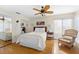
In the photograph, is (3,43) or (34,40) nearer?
(3,43)

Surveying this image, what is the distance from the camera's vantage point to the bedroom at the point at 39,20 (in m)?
1.50

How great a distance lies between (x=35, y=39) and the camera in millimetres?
1597

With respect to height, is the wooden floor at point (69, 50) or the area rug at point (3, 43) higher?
the area rug at point (3, 43)

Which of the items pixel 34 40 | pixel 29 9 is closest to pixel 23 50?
pixel 34 40

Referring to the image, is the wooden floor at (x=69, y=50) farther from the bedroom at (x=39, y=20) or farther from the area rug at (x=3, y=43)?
the area rug at (x=3, y=43)

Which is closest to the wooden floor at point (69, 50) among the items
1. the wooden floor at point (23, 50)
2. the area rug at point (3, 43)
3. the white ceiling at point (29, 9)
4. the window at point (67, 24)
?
the wooden floor at point (23, 50)

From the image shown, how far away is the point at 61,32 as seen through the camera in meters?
1.59

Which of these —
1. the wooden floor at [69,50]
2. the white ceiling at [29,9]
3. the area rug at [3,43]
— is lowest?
the wooden floor at [69,50]

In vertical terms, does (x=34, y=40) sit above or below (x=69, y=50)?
above

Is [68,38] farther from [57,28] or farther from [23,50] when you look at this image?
[23,50]

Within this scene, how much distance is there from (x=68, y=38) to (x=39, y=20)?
2.02ft

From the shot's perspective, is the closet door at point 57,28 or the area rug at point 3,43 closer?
the area rug at point 3,43

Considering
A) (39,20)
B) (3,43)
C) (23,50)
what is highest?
(39,20)
